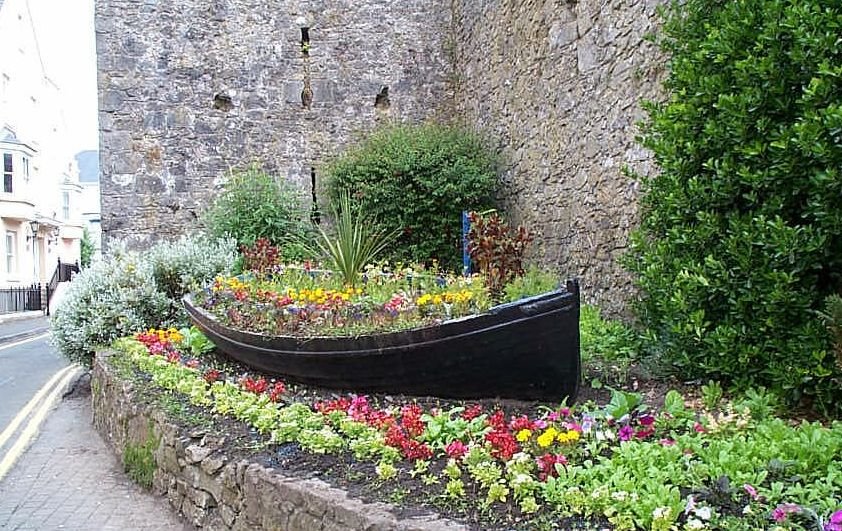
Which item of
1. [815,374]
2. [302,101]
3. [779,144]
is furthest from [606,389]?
[302,101]

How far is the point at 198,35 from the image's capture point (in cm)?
1095

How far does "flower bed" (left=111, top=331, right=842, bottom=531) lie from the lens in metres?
2.26

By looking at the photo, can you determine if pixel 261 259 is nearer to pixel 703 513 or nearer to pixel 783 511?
pixel 703 513

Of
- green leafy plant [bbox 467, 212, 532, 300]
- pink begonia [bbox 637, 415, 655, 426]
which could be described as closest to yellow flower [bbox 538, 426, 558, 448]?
pink begonia [bbox 637, 415, 655, 426]

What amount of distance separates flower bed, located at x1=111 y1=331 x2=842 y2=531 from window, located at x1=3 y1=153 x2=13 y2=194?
24046mm

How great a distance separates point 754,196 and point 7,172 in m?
25.8

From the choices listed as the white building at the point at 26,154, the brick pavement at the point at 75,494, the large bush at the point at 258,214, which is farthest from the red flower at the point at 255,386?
the white building at the point at 26,154

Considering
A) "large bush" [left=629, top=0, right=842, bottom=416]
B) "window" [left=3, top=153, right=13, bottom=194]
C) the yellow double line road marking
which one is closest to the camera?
"large bush" [left=629, top=0, right=842, bottom=416]

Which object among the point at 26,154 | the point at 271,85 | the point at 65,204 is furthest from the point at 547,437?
the point at 65,204

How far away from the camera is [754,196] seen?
3693 millimetres

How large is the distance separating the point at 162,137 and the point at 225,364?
622cm

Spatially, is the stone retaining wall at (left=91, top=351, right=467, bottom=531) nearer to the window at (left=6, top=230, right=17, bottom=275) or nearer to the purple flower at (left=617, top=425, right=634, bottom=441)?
the purple flower at (left=617, top=425, right=634, bottom=441)

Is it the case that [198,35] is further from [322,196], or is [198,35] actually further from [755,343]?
[755,343]

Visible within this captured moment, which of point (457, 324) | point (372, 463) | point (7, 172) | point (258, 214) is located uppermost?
point (7, 172)
